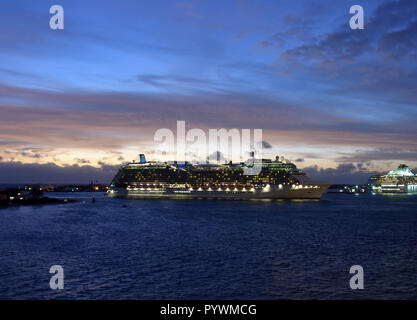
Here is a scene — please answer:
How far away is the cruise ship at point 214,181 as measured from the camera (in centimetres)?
9419

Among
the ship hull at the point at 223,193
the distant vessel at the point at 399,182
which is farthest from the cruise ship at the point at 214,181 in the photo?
the distant vessel at the point at 399,182

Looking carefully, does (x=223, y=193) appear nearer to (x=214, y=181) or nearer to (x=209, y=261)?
(x=214, y=181)

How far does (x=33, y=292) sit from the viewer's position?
694 inches

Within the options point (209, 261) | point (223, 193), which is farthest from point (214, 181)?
point (209, 261)

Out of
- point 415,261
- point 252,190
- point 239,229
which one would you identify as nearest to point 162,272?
point 415,261

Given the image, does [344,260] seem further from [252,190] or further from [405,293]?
[252,190]

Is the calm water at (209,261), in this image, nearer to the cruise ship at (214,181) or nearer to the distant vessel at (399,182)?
the cruise ship at (214,181)

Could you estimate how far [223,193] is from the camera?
101 m

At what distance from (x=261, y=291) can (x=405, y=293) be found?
630 centimetres

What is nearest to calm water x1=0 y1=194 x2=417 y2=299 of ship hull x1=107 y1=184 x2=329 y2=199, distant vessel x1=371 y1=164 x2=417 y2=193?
ship hull x1=107 y1=184 x2=329 y2=199

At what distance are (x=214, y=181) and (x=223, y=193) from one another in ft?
20.2

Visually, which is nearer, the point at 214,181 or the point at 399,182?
the point at 214,181

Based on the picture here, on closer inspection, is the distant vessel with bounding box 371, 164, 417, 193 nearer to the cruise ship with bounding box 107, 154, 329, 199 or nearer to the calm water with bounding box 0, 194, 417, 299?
the cruise ship with bounding box 107, 154, 329, 199

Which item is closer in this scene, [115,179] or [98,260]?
[98,260]
